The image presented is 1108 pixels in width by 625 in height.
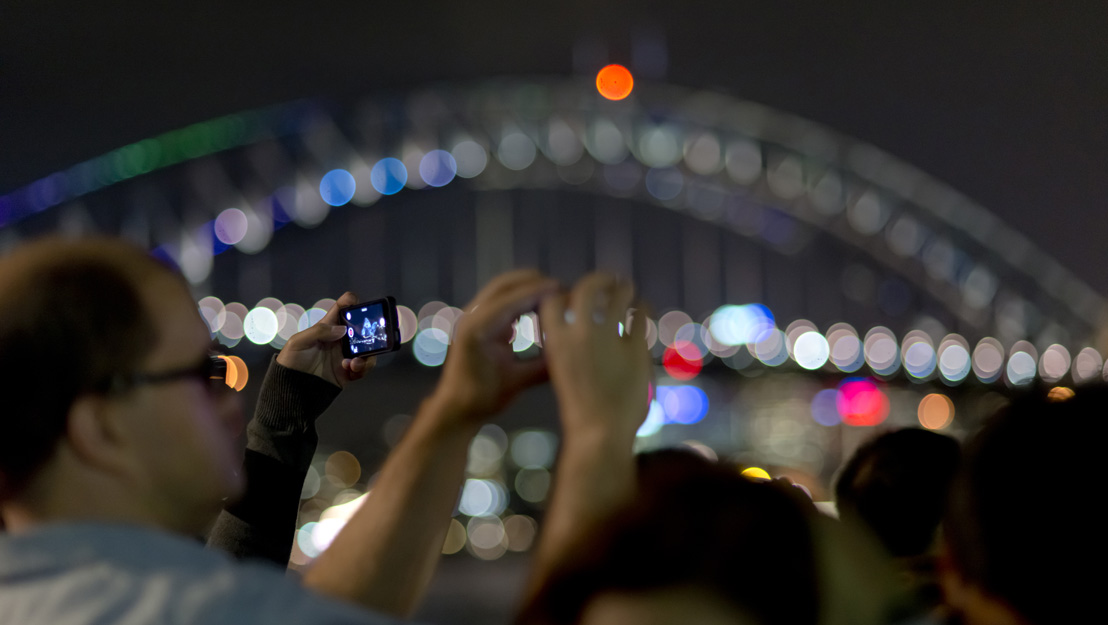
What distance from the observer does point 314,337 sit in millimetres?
2193

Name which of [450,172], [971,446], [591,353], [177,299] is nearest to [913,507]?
[971,446]

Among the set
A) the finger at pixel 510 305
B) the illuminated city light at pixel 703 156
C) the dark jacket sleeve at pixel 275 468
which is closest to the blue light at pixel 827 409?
the illuminated city light at pixel 703 156

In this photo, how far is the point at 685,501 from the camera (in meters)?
1.10

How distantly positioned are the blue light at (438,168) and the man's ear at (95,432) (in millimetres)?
35997

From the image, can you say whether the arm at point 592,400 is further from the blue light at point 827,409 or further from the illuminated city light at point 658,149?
the blue light at point 827,409

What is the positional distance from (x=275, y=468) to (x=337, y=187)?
35.9 meters

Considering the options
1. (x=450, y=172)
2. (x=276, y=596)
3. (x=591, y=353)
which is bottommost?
(x=276, y=596)

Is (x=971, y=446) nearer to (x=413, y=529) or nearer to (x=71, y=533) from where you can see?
(x=413, y=529)

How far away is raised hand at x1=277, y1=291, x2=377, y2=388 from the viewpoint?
218 cm

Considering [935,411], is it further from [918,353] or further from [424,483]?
[424,483]

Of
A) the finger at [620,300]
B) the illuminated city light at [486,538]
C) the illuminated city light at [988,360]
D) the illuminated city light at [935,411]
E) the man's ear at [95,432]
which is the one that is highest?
the illuminated city light at [988,360]

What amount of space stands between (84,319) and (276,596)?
45cm

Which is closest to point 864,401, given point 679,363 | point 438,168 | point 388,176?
point 679,363

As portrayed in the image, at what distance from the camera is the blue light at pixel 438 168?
3725 centimetres
